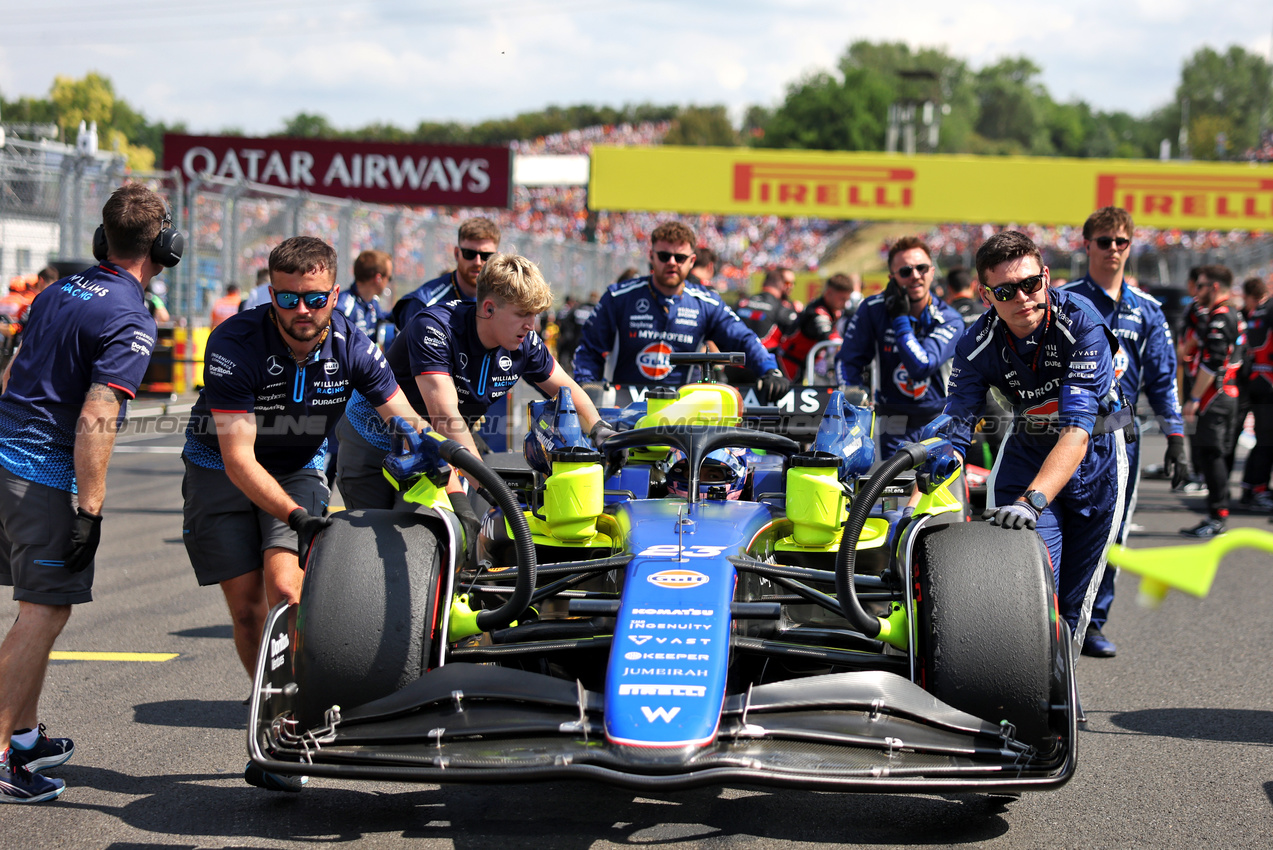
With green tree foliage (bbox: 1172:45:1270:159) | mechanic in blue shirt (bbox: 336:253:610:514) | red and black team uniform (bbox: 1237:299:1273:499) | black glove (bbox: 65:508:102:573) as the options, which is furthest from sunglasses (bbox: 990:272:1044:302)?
green tree foliage (bbox: 1172:45:1270:159)

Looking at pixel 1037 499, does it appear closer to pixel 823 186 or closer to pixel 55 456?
pixel 55 456

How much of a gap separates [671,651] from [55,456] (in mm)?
2066

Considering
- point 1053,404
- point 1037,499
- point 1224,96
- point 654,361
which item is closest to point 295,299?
point 1037,499

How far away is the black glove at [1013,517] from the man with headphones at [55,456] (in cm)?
262

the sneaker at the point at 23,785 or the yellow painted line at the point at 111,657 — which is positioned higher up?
the sneaker at the point at 23,785

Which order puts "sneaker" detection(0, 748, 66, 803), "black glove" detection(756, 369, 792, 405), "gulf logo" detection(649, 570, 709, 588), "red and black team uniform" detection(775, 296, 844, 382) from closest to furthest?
"gulf logo" detection(649, 570, 709, 588) < "sneaker" detection(0, 748, 66, 803) < "black glove" detection(756, 369, 792, 405) < "red and black team uniform" detection(775, 296, 844, 382)

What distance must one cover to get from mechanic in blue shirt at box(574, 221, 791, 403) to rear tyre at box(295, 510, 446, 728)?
11.3 ft

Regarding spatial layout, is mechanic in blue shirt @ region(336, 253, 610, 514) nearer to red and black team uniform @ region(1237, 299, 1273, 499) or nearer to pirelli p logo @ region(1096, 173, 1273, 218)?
red and black team uniform @ region(1237, 299, 1273, 499)

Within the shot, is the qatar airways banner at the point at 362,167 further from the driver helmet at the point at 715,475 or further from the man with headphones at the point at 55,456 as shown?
the man with headphones at the point at 55,456

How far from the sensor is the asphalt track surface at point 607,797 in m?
3.33

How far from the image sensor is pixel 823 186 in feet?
78.7

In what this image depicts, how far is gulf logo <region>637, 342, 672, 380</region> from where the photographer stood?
6820mm

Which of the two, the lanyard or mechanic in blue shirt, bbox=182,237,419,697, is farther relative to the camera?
the lanyard

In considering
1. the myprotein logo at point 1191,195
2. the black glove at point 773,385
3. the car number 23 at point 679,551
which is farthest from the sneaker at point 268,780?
the myprotein logo at point 1191,195
